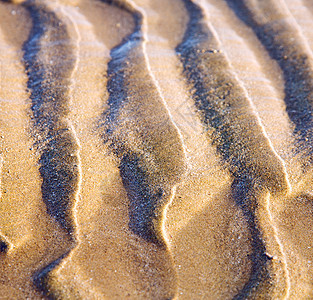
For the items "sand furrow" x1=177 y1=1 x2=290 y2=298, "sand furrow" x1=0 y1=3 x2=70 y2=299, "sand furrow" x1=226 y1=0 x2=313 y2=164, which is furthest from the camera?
"sand furrow" x1=226 y1=0 x2=313 y2=164

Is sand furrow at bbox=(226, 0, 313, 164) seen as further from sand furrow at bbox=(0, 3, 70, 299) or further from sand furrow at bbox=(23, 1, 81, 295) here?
sand furrow at bbox=(0, 3, 70, 299)

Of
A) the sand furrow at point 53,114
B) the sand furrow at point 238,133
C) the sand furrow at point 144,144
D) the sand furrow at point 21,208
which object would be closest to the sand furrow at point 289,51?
the sand furrow at point 238,133

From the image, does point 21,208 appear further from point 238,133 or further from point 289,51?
point 289,51

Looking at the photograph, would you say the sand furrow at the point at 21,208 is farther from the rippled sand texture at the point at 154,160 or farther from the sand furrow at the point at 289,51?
the sand furrow at the point at 289,51

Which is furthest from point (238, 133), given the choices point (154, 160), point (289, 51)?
point (289, 51)

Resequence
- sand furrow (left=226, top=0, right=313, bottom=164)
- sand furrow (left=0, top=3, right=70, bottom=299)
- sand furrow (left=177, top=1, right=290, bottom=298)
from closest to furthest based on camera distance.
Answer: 1. sand furrow (left=0, top=3, right=70, bottom=299)
2. sand furrow (left=177, top=1, right=290, bottom=298)
3. sand furrow (left=226, top=0, right=313, bottom=164)

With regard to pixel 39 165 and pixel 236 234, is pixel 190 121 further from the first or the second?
pixel 39 165

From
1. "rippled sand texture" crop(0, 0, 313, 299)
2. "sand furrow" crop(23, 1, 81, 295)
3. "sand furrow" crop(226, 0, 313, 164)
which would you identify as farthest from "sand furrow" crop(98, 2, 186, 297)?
"sand furrow" crop(226, 0, 313, 164)
